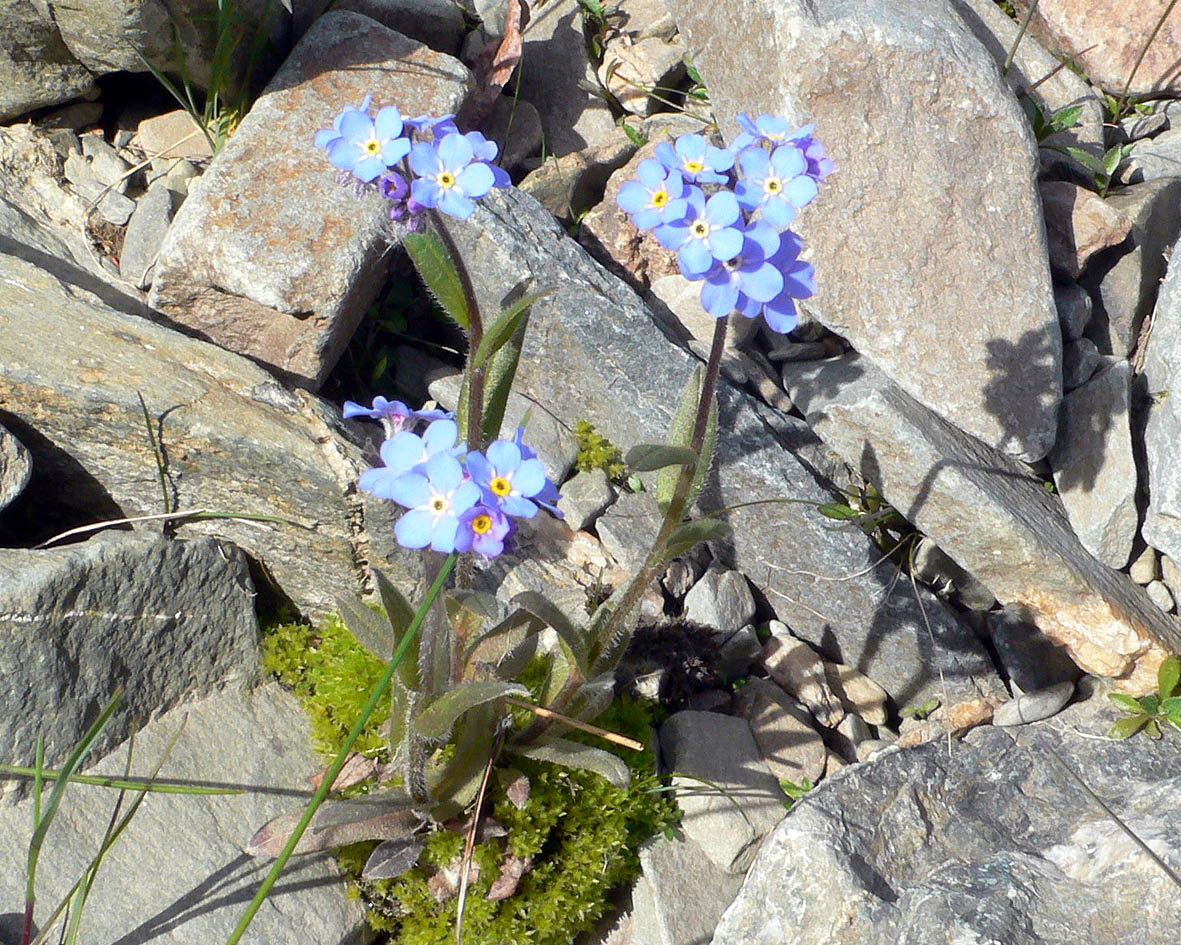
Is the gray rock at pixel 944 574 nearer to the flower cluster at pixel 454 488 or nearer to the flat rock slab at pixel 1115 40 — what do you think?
the flower cluster at pixel 454 488

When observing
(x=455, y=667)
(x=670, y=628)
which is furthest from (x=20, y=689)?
(x=670, y=628)

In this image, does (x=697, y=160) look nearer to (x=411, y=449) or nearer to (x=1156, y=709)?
(x=411, y=449)

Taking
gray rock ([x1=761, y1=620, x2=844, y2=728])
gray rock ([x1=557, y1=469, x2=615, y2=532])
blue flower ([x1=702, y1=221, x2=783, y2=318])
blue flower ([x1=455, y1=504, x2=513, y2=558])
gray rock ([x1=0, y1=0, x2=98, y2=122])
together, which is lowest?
gray rock ([x1=761, y1=620, x2=844, y2=728])

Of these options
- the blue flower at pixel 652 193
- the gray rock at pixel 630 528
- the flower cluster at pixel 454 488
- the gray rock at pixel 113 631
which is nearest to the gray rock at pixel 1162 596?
the gray rock at pixel 630 528

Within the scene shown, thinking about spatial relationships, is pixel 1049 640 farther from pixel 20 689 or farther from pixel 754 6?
pixel 20 689

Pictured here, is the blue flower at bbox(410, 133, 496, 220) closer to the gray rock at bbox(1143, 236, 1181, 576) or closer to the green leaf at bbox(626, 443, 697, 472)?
the green leaf at bbox(626, 443, 697, 472)

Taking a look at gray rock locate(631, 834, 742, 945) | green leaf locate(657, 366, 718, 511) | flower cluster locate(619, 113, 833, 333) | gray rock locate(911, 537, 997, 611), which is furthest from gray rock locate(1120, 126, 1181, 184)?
Result: gray rock locate(631, 834, 742, 945)
